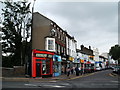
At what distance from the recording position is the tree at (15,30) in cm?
3212

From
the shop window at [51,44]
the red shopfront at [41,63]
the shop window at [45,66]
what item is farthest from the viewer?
the shop window at [51,44]

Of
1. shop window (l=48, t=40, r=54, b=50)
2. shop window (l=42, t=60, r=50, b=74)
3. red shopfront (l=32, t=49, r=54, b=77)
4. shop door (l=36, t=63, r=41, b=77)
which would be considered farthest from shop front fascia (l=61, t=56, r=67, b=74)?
shop door (l=36, t=63, r=41, b=77)

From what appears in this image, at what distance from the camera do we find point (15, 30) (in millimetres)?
32656

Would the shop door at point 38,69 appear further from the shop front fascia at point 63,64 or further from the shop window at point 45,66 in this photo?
the shop front fascia at point 63,64

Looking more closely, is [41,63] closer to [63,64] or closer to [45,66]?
[45,66]

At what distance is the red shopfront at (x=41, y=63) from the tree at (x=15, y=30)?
527 cm

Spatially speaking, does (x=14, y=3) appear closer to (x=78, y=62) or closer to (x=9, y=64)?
(x=9, y=64)

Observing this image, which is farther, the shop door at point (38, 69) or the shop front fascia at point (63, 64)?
the shop front fascia at point (63, 64)

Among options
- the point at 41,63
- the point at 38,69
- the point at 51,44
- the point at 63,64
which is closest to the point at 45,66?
the point at 41,63

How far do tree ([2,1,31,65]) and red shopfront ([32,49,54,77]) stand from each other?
527cm

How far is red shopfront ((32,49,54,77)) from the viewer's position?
26989mm

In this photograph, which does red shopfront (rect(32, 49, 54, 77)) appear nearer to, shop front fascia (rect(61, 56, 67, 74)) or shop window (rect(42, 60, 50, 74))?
shop window (rect(42, 60, 50, 74))

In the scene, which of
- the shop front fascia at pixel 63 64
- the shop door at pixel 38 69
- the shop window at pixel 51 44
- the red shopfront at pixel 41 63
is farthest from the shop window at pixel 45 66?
the shop front fascia at pixel 63 64

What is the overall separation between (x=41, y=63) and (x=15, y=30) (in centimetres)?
859
